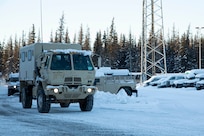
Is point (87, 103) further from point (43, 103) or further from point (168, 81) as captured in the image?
point (168, 81)

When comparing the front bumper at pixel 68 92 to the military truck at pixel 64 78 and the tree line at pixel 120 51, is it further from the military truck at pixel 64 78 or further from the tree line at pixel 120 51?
the tree line at pixel 120 51

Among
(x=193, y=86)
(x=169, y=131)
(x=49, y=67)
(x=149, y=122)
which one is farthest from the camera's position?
(x=193, y=86)

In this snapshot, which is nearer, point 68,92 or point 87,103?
point 68,92

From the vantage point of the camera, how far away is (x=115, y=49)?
4331 inches

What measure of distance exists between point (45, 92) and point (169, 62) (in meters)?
89.6

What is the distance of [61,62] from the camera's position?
17891 mm

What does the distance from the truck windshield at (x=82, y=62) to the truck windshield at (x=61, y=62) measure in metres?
0.29

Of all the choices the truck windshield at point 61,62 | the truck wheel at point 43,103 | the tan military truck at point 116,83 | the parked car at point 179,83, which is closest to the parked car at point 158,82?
the parked car at point 179,83

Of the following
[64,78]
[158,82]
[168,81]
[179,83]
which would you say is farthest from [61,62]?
[158,82]

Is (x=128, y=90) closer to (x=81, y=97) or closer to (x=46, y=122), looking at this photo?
(x=81, y=97)

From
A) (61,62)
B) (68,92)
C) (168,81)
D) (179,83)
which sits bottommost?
(179,83)

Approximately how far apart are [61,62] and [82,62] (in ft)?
2.86

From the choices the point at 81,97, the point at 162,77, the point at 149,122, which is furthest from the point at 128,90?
the point at 162,77

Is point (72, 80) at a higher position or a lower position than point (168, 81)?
higher
